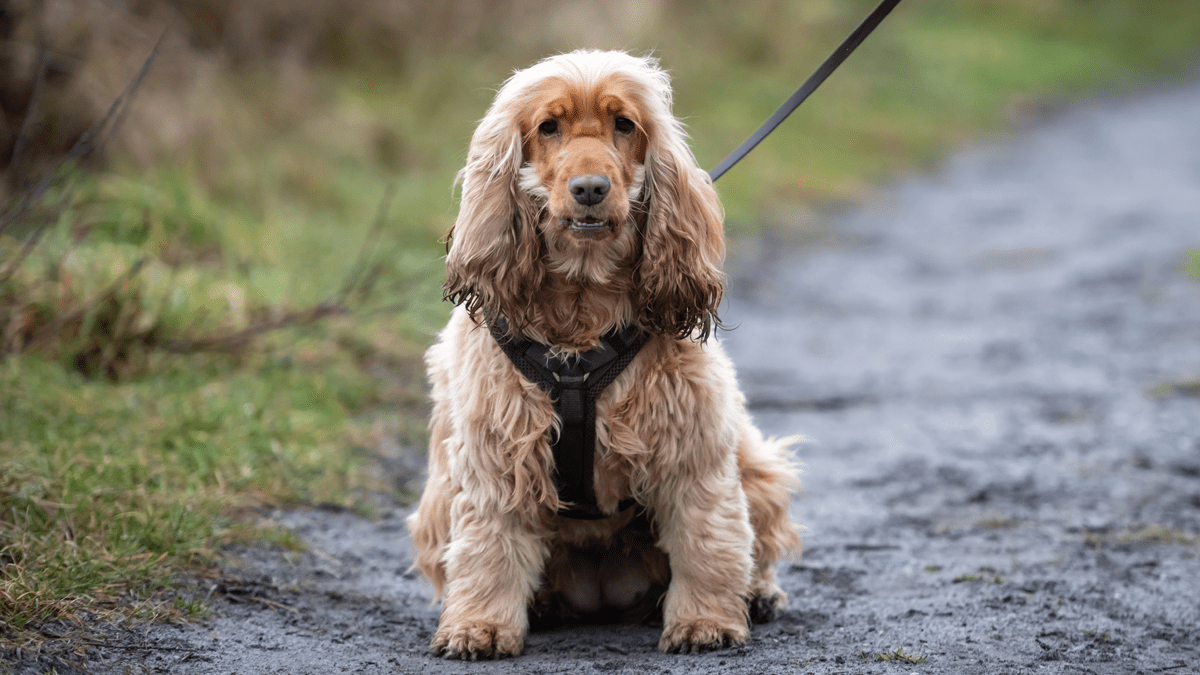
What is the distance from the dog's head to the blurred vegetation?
1.48 m

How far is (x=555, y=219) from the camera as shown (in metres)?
2.98

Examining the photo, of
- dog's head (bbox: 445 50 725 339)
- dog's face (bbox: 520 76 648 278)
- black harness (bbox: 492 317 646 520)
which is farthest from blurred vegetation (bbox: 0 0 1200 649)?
dog's face (bbox: 520 76 648 278)

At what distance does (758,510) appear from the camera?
3.49m

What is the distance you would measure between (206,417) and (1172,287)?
6964 mm

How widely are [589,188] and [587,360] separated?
55cm

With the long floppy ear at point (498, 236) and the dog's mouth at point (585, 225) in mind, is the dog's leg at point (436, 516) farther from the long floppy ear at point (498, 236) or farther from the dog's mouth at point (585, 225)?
the dog's mouth at point (585, 225)

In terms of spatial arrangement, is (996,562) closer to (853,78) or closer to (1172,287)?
(1172,287)

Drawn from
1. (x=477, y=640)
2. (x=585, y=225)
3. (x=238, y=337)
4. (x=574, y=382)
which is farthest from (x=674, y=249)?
(x=238, y=337)

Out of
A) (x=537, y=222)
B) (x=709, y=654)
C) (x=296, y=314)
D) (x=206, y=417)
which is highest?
(x=537, y=222)

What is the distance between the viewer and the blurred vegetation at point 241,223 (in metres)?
3.90

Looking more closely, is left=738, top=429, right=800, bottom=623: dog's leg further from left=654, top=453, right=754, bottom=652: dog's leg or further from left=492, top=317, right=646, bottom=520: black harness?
left=492, top=317, right=646, bottom=520: black harness

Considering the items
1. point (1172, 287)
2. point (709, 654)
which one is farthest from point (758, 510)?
point (1172, 287)

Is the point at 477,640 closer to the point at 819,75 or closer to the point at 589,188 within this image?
the point at 589,188

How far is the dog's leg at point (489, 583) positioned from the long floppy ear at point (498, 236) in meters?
0.62
